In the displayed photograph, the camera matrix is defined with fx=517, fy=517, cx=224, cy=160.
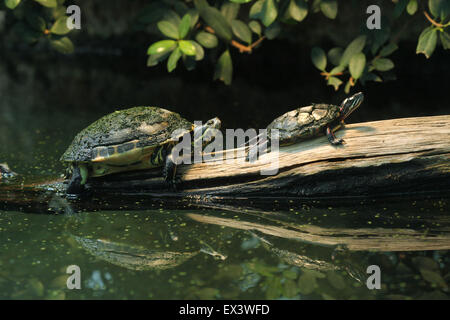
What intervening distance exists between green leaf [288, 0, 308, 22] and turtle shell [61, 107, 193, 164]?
4.12ft

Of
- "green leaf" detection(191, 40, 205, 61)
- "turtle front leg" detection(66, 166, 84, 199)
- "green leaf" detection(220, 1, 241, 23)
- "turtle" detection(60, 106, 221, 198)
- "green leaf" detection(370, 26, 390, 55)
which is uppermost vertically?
"green leaf" detection(220, 1, 241, 23)

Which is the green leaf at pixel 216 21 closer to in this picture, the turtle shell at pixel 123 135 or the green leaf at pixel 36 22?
the green leaf at pixel 36 22

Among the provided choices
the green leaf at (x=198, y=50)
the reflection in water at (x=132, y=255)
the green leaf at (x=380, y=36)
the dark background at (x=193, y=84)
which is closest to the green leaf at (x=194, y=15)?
the green leaf at (x=198, y=50)

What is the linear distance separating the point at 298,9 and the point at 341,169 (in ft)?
4.45

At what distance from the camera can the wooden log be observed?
2.23 m

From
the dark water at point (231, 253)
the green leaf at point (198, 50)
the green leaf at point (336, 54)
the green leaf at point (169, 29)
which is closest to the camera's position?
the dark water at point (231, 253)

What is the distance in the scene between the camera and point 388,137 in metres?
2.26

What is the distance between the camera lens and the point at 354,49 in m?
3.35

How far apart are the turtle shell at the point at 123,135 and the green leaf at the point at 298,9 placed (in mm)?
1257

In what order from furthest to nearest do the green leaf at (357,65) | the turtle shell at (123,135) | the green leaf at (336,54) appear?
the green leaf at (336,54) < the green leaf at (357,65) < the turtle shell at (123,135)

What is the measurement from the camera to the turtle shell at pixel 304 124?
Result: 225cm

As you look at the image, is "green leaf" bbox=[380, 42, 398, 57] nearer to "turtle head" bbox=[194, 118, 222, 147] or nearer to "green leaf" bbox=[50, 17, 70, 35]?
"turtle head" bbox=[194, 118, 222, 147]

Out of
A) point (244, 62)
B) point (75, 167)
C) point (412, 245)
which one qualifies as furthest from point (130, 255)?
point (244, 62)

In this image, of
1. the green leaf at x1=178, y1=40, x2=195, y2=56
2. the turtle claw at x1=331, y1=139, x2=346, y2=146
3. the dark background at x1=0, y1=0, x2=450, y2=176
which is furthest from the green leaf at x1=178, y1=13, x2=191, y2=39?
the turtle claw at x1=331, y1=139, x2=346, y2=146
